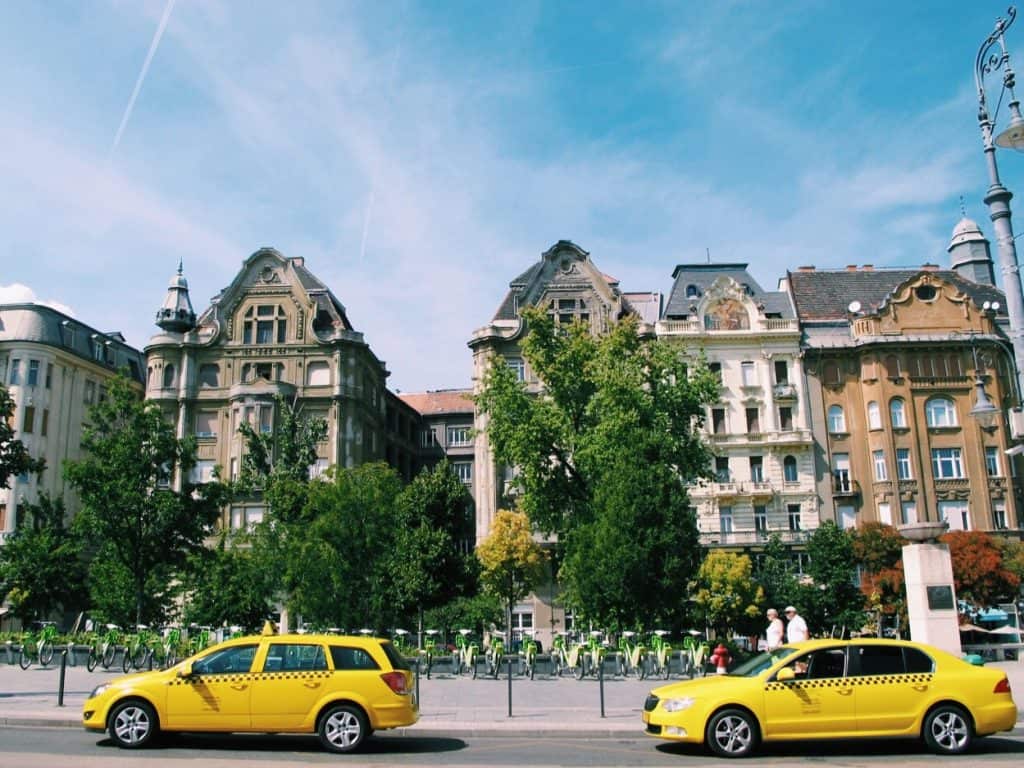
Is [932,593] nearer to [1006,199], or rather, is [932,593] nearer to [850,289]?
[1006,199]

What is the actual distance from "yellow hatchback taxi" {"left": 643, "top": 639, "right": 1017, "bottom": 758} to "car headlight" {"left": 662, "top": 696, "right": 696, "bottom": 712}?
1 centimetres

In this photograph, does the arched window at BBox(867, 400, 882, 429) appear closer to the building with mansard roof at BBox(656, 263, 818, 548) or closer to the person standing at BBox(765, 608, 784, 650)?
the building with mansard roof at BBox(656, 263, 818, 548)

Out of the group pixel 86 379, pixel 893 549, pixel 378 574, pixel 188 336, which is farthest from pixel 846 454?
pixel 86 379

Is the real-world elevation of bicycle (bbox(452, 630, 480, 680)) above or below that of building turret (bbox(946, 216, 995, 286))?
Result: below

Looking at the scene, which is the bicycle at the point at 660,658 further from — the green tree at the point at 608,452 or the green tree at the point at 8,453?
the green tree at the point at 8,453

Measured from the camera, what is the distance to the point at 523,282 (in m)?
52.7

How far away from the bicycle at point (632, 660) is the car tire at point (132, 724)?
1523cm

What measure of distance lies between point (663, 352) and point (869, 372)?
1935 centimetres

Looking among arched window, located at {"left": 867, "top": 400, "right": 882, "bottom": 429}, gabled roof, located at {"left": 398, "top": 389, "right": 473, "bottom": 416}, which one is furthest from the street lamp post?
gabled roof, located at {"left": 398, "top": 389, "right": 473, "bottom": 416}

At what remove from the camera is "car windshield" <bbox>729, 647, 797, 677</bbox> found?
12609 millimetres

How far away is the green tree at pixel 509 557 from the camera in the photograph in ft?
142

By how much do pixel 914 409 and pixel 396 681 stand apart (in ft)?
141

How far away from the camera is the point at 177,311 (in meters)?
56.7

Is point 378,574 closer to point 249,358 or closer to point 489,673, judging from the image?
point 489,673
